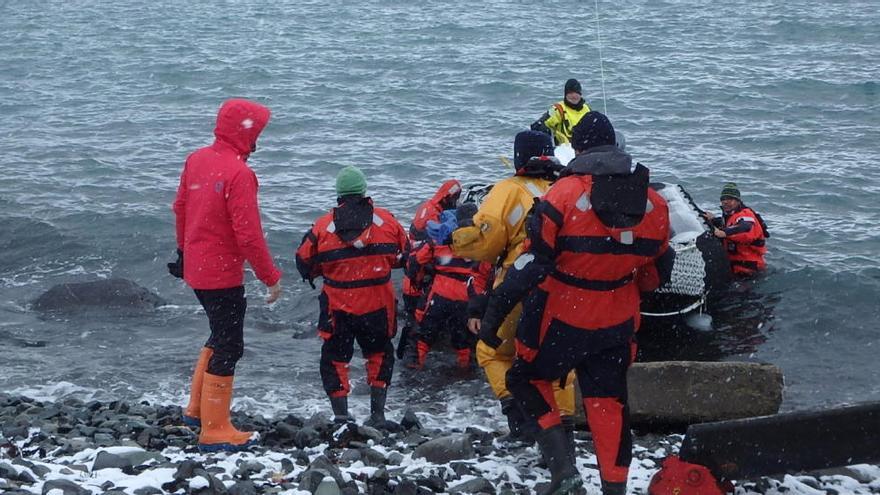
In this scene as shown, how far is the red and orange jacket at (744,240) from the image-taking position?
38.3 feet

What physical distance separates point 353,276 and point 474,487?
231cm

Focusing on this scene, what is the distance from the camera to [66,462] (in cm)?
580

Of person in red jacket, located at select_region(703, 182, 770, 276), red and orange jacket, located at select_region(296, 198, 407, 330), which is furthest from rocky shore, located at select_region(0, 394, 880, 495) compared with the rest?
person in red jacket, located at select_region(703, 182, 770, 276)

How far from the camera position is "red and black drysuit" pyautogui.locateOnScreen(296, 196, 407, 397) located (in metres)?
7.39

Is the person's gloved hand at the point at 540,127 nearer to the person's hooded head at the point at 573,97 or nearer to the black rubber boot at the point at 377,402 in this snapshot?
the person's hooded head at the point at 573,97

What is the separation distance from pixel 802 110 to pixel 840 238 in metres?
8.14

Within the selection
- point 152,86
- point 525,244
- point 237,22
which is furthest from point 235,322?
point 237,22

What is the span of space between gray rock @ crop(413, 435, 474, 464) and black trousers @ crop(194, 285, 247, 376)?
4.01 ft

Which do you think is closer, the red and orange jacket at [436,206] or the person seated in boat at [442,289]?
the person seated in boat at [442,289]

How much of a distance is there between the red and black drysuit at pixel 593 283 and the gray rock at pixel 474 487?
1.53 feet

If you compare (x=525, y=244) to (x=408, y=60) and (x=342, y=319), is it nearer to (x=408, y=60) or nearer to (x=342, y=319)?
(x=342, y=319)

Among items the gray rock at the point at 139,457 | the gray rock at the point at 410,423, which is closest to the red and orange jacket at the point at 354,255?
the gray rock at the point at 410,423

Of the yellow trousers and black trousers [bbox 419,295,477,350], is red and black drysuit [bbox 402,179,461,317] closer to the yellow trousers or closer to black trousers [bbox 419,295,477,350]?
black trousers [bbox 419,295,477,350]

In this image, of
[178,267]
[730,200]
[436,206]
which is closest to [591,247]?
[178,267]
